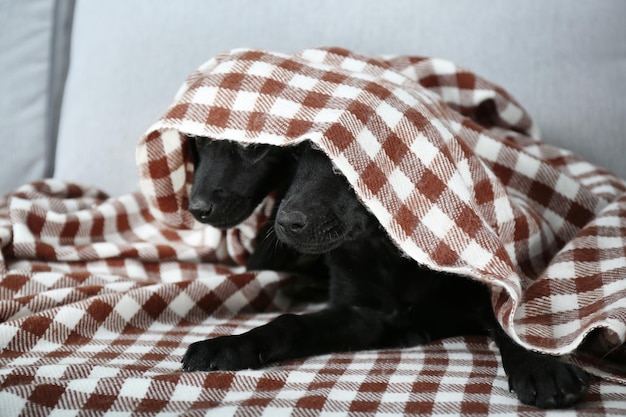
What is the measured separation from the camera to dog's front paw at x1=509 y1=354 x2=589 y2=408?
2.60 ft


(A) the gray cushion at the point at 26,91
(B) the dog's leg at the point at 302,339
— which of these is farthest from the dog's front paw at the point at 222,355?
(A) the gray cushion at the point at 26,91

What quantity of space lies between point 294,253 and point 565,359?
55cm

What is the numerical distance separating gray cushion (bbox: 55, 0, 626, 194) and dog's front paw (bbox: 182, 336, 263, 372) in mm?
725

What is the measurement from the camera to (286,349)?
969 mm

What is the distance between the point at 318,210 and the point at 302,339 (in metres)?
0.17

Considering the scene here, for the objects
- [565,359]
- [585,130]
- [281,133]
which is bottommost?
[565,359]

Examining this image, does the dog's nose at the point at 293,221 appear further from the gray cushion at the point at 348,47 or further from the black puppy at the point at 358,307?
the gray cushion at the point at 348,47

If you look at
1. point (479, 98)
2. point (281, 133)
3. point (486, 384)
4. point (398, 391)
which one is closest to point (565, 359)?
point (486, 384)

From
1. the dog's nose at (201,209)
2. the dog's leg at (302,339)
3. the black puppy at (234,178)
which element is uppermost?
the black puppy at (234,178)

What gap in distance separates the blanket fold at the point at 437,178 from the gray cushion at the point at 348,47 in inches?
10.0

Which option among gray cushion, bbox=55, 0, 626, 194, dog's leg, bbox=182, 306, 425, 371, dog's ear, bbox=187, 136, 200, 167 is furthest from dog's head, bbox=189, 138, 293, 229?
gray cushion, bbox=55, 0, 626, 194

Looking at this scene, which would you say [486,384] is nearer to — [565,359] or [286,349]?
[565,359]

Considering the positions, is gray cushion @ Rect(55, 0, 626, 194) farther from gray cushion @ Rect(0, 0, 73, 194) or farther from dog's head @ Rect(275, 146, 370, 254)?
dog's head @ Rect(275, 146, 370, 254)

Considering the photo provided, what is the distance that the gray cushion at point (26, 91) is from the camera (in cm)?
161
